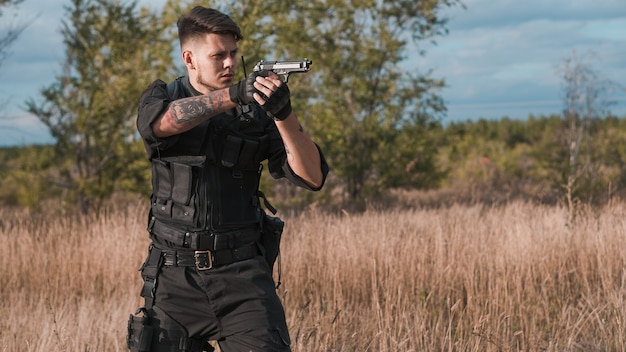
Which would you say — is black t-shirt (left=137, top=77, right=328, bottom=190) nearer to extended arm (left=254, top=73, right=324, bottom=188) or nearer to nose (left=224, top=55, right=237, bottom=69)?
extended arm (left=254, top=73, right=324, bottom=188)

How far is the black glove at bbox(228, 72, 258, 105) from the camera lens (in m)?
2.60

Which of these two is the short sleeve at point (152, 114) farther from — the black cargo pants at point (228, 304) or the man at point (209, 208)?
the black cargo pants at point (228, 304)

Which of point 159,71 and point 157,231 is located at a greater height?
point 159,71

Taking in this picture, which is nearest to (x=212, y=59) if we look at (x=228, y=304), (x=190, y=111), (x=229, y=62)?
(x=229, y=62)

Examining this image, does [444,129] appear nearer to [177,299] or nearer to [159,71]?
[159,71]

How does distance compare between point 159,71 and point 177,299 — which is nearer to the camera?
point 177,299

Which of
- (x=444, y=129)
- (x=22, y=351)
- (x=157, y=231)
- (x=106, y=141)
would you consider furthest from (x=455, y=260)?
(x=444, y=129)

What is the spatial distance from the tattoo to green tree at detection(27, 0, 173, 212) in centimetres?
1037

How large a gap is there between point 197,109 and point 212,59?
29 centimetres

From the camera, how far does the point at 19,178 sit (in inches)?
578

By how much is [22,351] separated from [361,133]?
1148 centimetres

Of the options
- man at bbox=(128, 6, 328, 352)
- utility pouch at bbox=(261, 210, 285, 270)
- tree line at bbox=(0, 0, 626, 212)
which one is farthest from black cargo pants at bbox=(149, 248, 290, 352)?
tree line at bbox=(0, 0, 626, 212)

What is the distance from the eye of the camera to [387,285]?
6.03 m

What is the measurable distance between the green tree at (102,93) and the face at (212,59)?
33.2ft
